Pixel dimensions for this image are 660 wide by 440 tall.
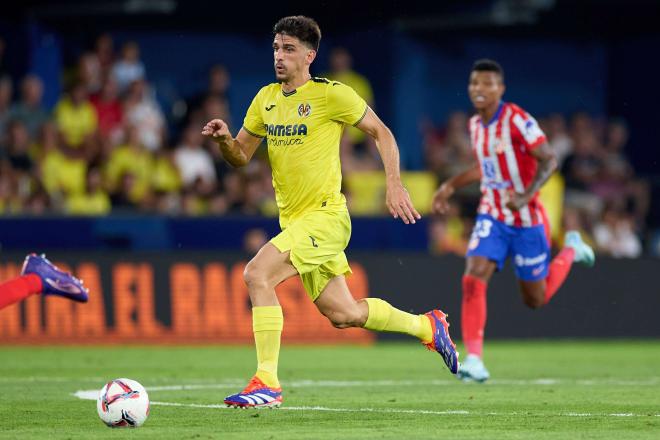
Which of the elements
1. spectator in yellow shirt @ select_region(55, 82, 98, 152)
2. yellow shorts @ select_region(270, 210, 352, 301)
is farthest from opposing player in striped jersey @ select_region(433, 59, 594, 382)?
spectator in yellow shirt @ select_region(55, 82, 98, 152)

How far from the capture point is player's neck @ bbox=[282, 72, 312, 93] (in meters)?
8.65

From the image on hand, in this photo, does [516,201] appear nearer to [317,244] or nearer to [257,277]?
[317,244]

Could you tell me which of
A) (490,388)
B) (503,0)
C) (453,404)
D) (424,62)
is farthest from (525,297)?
(424,62)

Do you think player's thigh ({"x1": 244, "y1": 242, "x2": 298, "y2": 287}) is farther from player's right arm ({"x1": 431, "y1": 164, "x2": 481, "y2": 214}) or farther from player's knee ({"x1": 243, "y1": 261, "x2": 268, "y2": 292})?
player's right arm ({"x1": 431, "y1": 164, "x2": 481, "y2": 214})

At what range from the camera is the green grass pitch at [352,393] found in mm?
7328

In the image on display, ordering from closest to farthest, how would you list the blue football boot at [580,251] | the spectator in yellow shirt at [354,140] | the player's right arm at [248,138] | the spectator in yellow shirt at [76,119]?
the player's right arm at [248,138] < the blue football boot at [580,251] < the spectator in yellow shirt at [76,119] < the spectator in yellow shirt at [354,140]

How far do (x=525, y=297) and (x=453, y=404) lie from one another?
116 inches

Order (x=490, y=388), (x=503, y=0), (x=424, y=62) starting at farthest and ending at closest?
(x=424, y=62)
(x=503, y=0)
(x=490, y=388)

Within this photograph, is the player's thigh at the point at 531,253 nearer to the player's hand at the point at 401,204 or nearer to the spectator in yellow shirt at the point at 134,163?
the player's hand at the point at 401,204

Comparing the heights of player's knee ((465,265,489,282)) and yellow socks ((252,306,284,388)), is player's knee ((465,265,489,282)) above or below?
above

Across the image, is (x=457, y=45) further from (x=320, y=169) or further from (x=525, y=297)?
(x=320, y=169)

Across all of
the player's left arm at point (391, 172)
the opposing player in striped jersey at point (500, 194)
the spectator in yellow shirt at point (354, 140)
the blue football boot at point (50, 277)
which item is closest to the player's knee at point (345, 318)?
the player's left arm at point (391, 172)

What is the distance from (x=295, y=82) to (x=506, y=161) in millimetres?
2909

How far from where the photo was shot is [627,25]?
2366 cm
